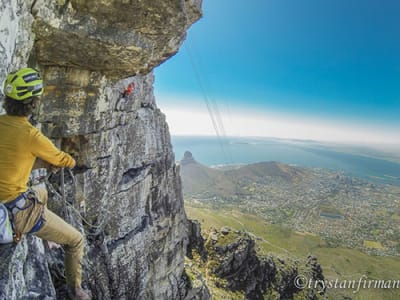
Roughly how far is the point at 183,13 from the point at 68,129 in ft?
23.2

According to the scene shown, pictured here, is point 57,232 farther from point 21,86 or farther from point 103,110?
point 103,110

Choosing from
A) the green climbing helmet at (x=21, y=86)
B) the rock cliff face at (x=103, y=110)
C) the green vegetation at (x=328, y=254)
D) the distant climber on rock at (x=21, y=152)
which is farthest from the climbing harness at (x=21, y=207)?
the green vegetation at (x=328, y=254)

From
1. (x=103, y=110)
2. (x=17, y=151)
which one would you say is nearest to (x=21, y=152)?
(x=17, y=151)

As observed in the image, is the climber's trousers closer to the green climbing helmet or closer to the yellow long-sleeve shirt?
the yellow long-sleeve shirt

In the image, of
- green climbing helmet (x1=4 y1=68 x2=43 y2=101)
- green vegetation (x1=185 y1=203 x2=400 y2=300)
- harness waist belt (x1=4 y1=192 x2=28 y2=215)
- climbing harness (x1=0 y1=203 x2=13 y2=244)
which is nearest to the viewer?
climbing harness (x1=0 y1=203 x2=13 y2=244)

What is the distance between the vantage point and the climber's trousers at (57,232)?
559cm

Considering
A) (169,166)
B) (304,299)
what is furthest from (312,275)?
(169,166)

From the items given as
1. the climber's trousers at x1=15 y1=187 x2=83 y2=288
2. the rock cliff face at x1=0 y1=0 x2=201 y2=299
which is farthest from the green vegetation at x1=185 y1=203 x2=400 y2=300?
the climber's trousers at x1=15 y1=187 x2=83 y2=288

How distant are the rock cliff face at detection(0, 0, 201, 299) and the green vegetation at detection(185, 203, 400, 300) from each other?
369 feet

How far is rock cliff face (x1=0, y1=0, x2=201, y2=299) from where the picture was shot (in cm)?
749

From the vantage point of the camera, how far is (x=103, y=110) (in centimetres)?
1258

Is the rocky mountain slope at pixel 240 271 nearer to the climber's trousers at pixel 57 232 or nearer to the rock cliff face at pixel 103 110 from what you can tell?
the rock cliff face at pixel 103 110

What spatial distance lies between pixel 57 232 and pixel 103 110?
24.7 ft

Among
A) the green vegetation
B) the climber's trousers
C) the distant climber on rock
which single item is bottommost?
the green vegetation
